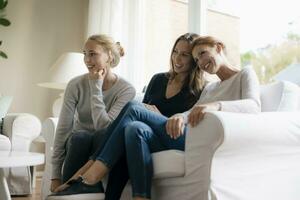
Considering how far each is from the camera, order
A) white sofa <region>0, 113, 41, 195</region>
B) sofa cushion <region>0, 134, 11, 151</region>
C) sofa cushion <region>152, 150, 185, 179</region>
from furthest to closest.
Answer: white sofa <region>0, 113, 41, 195</region> → sofa cushion <region>0, 134, 11, 151</region> → sofa cushion <region>152, 150, 185, 179</region>

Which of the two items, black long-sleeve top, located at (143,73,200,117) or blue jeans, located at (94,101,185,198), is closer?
blue jeans, located at (94,101,185,198)

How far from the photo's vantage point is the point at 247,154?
1.56 metres

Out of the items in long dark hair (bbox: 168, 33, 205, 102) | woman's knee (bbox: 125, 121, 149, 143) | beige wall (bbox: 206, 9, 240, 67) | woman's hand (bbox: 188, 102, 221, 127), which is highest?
beige wall (bbox: 206, 9, 240, 67)

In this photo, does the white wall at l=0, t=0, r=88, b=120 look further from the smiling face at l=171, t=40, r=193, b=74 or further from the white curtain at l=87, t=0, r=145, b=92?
the smiling face at l=171, t=40, r=193, b=74

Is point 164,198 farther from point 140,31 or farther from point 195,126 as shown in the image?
point 140,31

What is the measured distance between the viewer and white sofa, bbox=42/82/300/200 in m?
1.47

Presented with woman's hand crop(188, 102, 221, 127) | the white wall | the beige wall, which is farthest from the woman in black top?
the white wall

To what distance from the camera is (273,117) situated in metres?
1.63

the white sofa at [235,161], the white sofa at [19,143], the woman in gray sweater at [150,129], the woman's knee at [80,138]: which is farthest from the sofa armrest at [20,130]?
the white sofa at [235,161]

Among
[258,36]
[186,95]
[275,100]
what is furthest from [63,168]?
[258,36]

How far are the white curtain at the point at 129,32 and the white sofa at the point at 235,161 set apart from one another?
1961 millimetres

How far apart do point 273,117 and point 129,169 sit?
614 millimetres

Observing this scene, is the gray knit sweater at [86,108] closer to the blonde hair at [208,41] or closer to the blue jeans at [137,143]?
the blue jeans at [137,143]

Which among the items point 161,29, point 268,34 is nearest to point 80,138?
point 268,34
